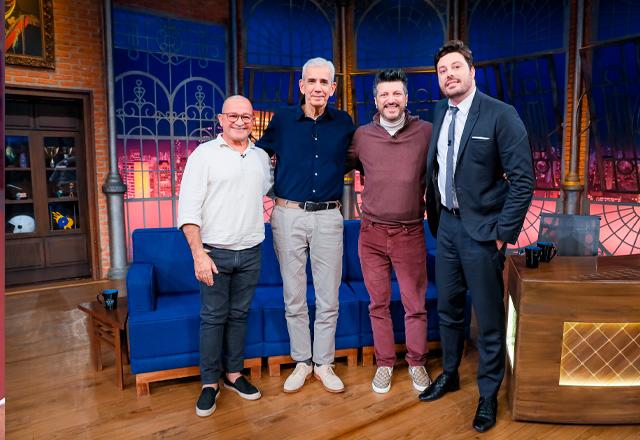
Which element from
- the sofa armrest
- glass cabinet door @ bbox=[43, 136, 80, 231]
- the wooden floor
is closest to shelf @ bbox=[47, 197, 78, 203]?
Result: glass cabinet door @ bbox=[43, 136, 80, 231]

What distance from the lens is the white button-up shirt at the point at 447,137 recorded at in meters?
2.35

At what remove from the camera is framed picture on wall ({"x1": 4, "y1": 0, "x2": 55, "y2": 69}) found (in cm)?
479

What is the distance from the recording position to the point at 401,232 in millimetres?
2615

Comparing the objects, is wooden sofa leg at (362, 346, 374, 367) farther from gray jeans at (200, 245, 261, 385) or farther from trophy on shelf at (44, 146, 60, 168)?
trophy on shelf at (44, 146, 60, 168)

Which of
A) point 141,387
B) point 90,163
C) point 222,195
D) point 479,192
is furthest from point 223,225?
point 90,163

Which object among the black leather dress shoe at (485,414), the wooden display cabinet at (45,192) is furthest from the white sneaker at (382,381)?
the wooden display cabinet at (45,192)

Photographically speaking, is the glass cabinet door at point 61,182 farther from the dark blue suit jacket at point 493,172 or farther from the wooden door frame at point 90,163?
the dark blue suit jacket at point 493,172

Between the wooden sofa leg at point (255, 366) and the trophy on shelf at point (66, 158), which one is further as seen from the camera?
the trophy on shelf at point (66, 158)

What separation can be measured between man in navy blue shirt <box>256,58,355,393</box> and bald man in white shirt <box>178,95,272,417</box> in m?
0.16

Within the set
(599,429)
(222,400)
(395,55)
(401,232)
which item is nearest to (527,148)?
(401,232)

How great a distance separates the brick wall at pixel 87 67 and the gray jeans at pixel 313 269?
3.45m

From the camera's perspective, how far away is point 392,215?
A: 2.60m

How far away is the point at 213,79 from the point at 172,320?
154 inches

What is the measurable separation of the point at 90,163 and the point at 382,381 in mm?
4153
